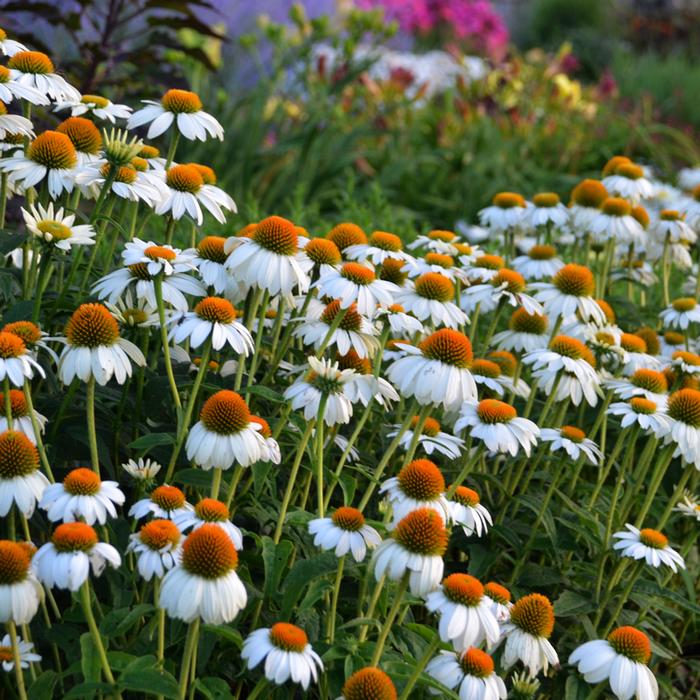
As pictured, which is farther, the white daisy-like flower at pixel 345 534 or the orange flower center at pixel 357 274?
the orange flower center at pixel 357 274

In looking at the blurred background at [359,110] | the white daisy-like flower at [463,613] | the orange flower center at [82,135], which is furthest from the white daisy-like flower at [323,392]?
the blurred background at [359,110]

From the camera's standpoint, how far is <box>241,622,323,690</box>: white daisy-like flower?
156cm

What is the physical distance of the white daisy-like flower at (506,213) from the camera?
344 cm

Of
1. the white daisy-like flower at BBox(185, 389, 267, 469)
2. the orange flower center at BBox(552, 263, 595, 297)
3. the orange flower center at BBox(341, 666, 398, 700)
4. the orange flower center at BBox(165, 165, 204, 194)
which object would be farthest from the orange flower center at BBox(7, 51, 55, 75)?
the orange flower center at BBox(341, 666, 398, 700)

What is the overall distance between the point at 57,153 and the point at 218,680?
1.14m

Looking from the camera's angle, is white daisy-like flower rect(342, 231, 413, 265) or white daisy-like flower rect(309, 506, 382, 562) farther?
white daisy-like flower rect(342, 231, 413, 265)

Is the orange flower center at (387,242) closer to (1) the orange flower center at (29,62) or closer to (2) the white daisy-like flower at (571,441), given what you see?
(2) the white daisy-like flower at (571,441)

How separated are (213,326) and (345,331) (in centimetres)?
32

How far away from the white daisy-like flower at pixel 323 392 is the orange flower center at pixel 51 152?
694 mm

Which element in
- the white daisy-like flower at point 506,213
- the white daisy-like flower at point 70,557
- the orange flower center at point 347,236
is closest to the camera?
the white daisy-like flower at point 70,557

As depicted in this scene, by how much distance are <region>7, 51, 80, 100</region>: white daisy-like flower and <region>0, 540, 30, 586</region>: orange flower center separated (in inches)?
46.1

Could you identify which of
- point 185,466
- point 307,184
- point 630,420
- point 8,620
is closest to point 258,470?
point 185,466

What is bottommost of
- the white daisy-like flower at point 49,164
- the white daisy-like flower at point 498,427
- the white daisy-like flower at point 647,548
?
the white daisy-like flower at point 647,548

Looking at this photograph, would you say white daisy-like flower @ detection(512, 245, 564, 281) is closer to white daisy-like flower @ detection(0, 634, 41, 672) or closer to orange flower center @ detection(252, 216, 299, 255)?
orange flower center @ detection(252, 216, 299, 255)
